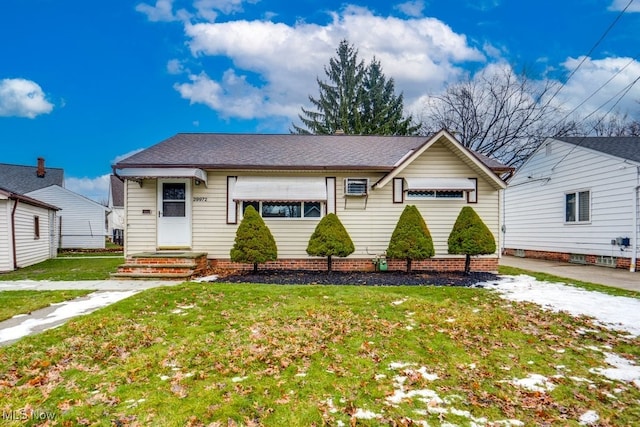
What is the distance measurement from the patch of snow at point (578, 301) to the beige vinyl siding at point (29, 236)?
16327 millimetres

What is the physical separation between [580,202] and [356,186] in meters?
9.93

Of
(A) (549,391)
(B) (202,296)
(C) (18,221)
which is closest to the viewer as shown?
(A) (549,391)

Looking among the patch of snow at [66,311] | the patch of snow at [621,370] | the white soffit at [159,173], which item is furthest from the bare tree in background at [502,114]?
the patch of snow at [66,311]

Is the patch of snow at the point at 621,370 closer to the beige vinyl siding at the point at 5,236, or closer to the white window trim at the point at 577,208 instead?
the white window trim at the point at 577,208

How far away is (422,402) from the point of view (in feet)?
10.3

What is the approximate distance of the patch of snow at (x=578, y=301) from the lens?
558cm

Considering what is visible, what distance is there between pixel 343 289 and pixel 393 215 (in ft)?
13.5

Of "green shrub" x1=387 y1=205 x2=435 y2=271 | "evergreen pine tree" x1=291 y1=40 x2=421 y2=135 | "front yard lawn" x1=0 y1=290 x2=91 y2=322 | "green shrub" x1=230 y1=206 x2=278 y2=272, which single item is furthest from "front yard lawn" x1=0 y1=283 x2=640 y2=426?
"evergreen pine tree" x1=291 y1=40 x2=421 y2=135

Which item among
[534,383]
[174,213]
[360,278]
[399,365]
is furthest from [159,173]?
[534,383]

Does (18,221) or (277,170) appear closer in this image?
(277,170)

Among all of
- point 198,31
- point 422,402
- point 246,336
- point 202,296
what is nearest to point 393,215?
point 202,296

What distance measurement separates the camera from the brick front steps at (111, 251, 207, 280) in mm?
9297

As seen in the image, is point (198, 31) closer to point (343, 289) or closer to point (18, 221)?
point (18, 221)

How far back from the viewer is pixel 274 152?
11945 mm
